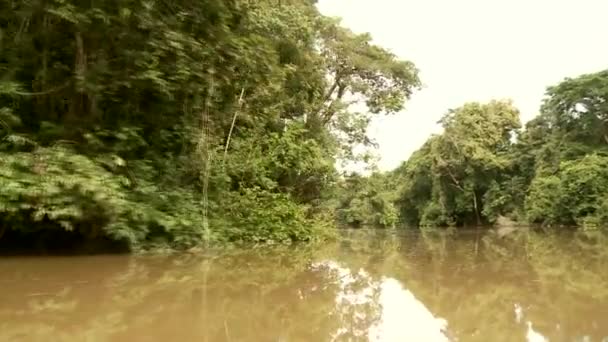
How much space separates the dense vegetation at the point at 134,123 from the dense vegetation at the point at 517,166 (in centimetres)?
1112

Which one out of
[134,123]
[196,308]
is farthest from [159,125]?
[196,308]

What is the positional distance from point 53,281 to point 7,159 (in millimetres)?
1546

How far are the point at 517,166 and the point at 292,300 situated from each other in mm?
27201

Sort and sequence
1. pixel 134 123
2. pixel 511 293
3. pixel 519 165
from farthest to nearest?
pixel 519 165 → pixel 134 123 → pixel 511 293

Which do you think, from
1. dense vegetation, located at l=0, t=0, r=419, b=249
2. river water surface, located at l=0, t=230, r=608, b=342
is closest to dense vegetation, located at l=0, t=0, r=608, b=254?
dense vegetation, located at l=0, t=0, r=419, b=249

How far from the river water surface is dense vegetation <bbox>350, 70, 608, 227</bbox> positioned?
46.5 ft

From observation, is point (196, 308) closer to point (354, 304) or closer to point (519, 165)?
point (354, 304)

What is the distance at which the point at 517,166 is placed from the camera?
2888 cm

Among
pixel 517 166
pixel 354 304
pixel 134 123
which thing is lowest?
pixel 354 304

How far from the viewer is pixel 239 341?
8.95ft

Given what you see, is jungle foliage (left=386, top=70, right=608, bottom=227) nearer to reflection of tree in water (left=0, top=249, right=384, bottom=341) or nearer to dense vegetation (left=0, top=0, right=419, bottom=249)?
dense vegetation (left=0, top=0, right=419, bottom=249)

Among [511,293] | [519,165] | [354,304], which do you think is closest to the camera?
[354,304]

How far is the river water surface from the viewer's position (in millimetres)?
2939

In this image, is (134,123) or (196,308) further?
(134,123)
